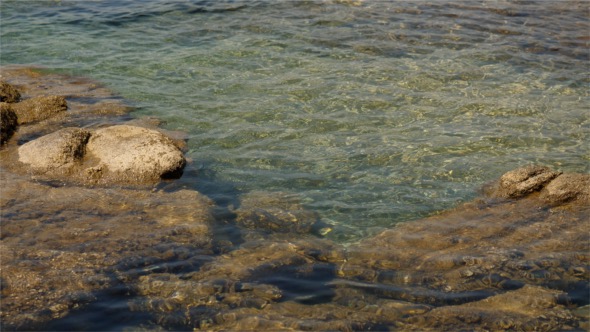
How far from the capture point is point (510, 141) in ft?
30.8

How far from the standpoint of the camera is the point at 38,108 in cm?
986

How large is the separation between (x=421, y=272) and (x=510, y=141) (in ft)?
12.6

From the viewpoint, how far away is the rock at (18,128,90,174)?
7.97 metres

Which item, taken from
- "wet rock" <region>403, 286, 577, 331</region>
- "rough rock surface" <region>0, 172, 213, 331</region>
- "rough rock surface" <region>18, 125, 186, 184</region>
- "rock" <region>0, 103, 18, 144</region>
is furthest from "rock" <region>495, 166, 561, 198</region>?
"rock" <region>0, 103, 18, 144</region>

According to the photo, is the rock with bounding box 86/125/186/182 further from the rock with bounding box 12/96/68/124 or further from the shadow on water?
the rock with bounding box 12/96/68/124

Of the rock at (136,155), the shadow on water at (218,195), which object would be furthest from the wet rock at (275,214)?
the rock at (136,155)

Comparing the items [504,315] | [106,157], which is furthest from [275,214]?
[504,315]

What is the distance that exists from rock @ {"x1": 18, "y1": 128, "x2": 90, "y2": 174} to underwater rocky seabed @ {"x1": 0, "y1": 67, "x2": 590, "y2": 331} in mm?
73

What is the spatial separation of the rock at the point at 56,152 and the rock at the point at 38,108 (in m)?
1.49

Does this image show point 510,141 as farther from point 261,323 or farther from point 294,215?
point 261,323

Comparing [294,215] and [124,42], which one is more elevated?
[124,42]

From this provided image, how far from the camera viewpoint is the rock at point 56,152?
314 inches

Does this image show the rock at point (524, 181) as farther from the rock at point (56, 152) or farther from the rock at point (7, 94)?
the rock at point (7, 94)

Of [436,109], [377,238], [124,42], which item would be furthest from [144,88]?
[377,238]
